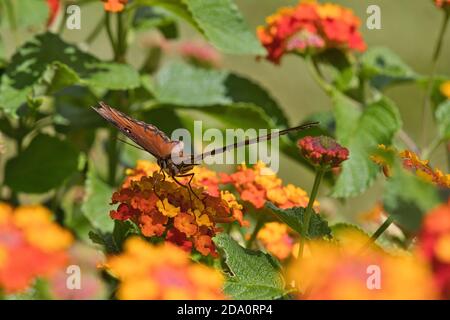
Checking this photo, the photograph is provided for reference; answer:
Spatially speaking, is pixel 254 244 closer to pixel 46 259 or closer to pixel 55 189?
pixel 55 189

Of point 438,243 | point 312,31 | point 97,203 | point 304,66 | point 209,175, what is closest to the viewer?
point 438,243

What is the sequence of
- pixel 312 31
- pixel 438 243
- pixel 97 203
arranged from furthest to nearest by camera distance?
pixel 312 31, pixel 97 203, pixel 438 243

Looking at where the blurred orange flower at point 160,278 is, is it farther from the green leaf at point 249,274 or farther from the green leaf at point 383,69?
the green leaf at point 383,69

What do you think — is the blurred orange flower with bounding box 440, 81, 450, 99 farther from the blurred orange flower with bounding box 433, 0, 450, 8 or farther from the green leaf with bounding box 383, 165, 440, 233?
the green leaf with bounding box 383, 165, 440, 233

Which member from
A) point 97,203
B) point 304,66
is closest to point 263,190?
point 97,203

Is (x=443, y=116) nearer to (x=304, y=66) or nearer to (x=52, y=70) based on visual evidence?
(x=52, y=70)

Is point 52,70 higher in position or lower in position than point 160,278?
lower

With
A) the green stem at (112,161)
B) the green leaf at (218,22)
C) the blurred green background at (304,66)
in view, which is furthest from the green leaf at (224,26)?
the blurred green background at (304,66)
